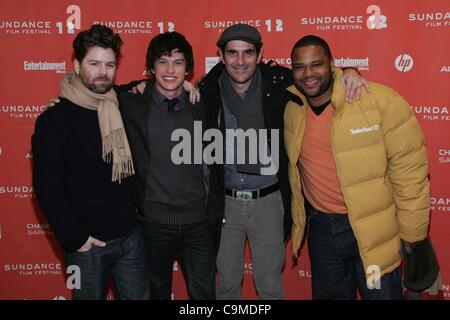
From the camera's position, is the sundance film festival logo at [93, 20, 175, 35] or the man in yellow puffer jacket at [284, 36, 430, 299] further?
the sundance film festival logo at [93, 20, 175, 35]

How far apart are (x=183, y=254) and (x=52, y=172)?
91 cm

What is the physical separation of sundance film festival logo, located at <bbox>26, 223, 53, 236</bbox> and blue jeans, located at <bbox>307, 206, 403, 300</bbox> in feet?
6.54

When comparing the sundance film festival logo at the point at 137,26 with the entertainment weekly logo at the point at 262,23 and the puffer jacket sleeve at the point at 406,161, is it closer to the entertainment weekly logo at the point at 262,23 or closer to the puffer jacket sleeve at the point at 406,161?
the entertainment weekly logo at the point at 262,23

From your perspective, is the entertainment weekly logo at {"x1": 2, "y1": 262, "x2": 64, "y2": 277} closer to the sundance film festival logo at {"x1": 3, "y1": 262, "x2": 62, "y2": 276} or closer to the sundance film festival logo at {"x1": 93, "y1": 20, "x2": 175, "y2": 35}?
the sundance film festival logo at {"x1": 3, "y1": 262, "x2": 62, "y2": 276}

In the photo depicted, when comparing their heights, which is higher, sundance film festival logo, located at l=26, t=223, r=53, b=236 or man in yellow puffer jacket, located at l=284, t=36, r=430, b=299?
man in yellow puffer jacket, located at l=284, t=36, r=430, b=299

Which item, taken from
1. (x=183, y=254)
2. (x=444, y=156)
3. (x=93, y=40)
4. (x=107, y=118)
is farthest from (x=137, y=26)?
(x=444, y=156)

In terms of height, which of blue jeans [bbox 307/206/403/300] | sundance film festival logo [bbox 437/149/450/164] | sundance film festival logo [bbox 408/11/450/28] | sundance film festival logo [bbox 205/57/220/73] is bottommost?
blue jeans [bbox 307/206/403/300]

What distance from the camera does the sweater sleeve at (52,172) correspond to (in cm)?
200

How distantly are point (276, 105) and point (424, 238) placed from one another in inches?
42.3

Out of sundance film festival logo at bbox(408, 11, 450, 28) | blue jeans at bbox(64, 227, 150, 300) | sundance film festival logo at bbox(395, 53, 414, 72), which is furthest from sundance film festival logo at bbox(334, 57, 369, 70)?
blue jeans at bbox(64, 227, 150, 300)

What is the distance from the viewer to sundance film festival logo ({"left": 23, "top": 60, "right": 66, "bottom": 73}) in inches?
121

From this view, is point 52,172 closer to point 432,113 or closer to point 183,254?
point 183,254
